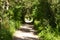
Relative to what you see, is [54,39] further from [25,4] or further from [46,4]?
[25,4]

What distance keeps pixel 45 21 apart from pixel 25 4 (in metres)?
15.7

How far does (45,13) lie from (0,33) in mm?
6367

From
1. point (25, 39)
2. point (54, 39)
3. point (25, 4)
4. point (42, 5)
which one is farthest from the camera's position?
point (25, 4)

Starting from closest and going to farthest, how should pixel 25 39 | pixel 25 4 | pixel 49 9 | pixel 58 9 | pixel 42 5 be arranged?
pixel 25 39
pixel 58 9
pixel 49 9
pixel 42 5
pixel 25 4

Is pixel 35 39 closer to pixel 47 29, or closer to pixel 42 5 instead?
pixel 47 29

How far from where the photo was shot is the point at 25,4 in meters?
30.8

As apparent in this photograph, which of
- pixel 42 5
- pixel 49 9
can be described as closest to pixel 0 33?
pixel 49 9

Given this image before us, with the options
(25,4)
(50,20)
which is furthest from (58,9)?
(25,4)

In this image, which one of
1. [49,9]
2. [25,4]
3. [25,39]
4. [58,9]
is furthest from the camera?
[25,4]

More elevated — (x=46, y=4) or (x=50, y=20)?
(x=46, y=4)

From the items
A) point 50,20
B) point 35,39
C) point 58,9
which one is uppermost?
point 58,9

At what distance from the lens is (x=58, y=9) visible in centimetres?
1505

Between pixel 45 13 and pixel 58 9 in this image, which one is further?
pixel 45 13

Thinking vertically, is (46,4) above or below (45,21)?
above
